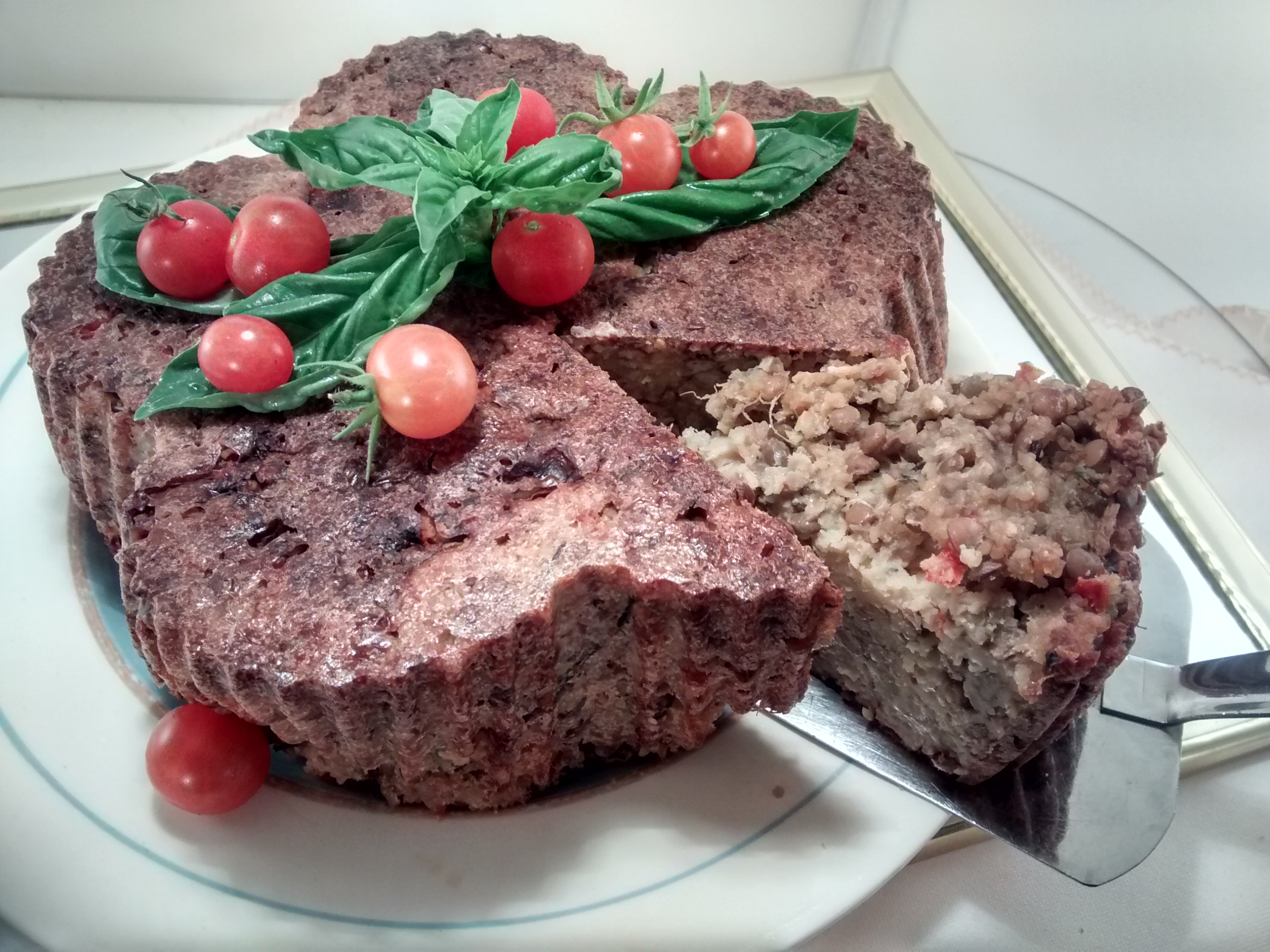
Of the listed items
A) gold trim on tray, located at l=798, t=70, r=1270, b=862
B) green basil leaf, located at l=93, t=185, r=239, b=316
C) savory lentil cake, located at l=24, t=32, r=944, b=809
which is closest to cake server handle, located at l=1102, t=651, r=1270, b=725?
gold trim on tray, located at l=798, t=70, r=1270, b=862

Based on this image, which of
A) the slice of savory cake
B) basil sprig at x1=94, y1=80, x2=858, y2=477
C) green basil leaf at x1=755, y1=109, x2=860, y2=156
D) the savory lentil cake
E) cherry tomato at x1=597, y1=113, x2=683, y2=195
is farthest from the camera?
green basil leaf at x1=755, y1=109, x2=860, y2=156

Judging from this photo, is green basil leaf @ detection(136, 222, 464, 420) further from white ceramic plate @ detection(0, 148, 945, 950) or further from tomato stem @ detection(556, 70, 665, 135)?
white ceramic plate @ detection(0, 148, 945, 950)

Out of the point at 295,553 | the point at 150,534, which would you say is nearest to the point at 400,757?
the point at 295,553

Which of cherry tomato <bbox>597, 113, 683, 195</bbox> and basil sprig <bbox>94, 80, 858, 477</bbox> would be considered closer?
basil sprig <bbox>94, 80, 858, 477</bbox>

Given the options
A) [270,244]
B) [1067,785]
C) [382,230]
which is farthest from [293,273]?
[1067,785]

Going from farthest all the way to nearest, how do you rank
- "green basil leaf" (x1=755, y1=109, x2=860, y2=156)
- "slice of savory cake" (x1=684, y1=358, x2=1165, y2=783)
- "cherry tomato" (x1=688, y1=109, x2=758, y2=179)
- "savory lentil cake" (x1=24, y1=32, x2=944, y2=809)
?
"green basil leaf" (x1=755, y1=109, x2=860, y2=156) < "cherry tomato" (x1=688, y1=109, x2=758, y2=179) < "slice of savory cake" (x1=684, y1=358, x2=1165, y2=783) < "savory lentil cake" (x1=24, y1=32, x2=944, y2=809)

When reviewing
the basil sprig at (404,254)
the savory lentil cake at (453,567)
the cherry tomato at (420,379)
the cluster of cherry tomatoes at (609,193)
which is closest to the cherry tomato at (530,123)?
the cluster of cherry tomatoes at (609,193)

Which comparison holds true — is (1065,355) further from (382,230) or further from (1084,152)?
(382,230)
